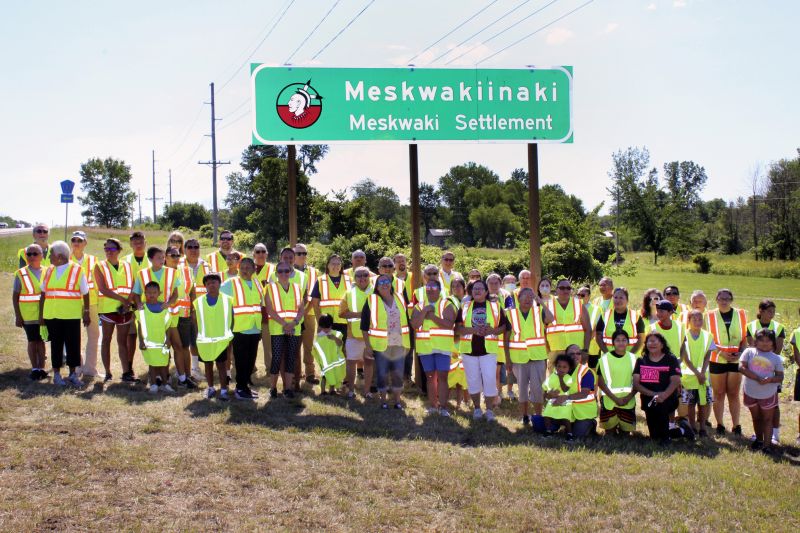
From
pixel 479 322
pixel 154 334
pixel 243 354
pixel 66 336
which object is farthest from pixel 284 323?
pixel 66 336

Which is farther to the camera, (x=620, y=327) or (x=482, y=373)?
(x=620, y=327)

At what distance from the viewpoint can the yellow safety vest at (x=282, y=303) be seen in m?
8.92

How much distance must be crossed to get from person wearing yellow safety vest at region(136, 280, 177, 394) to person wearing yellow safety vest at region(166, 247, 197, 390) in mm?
231

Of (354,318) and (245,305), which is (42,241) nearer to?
(245,305)

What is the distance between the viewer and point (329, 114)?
1025 cm

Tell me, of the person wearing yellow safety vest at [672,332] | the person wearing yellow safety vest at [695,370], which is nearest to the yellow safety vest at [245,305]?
the person wearing yellow safety vest at [672,332]

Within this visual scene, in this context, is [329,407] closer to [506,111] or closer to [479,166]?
[506,111]

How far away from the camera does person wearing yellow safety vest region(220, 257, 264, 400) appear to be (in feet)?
28.7

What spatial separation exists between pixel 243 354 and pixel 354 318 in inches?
59.5

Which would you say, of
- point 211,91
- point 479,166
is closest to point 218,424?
point 211,91

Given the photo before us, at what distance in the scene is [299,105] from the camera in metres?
10.2

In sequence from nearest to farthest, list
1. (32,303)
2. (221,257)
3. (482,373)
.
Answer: (482,373) < (32,303) < (221,257)

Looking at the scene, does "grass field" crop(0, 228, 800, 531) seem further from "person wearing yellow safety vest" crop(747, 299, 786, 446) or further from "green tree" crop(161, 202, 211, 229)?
"green tree" crop(161, 202, 211, 229)

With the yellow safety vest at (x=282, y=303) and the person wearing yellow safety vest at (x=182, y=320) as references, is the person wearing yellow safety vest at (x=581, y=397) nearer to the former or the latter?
the yellow safety vest at (x=282, y=303)
